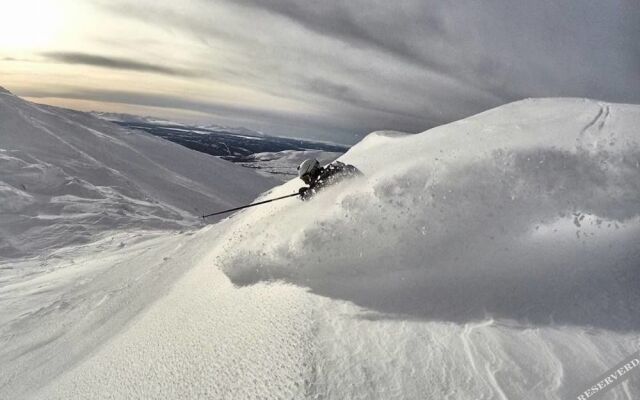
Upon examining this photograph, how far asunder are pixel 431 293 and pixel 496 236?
143cm

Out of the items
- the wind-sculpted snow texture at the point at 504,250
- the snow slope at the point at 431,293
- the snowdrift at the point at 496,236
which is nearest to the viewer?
the snow slope at the point at 431,293

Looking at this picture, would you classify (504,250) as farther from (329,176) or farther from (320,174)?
(320,174)

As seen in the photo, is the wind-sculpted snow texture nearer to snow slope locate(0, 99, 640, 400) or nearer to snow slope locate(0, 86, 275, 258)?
snow slope locate(0, 99, 640, 400)

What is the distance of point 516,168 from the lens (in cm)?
609

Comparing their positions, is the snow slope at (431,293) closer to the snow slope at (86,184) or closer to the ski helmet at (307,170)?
the ski helmet at (307,170)

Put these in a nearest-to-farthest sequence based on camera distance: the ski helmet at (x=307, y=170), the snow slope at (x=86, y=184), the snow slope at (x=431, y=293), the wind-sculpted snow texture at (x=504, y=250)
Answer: the snow slope at (x=431, y=293), the wind-sculpted snow texture at (x=504, y=250), the ski helmet at (x=307, y=170), the snow slope at (x=86, y=184)

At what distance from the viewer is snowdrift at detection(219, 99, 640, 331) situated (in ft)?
16.4

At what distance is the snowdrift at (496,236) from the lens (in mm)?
4988

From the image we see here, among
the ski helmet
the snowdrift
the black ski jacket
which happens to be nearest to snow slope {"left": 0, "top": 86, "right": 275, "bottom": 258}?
the ski helmet

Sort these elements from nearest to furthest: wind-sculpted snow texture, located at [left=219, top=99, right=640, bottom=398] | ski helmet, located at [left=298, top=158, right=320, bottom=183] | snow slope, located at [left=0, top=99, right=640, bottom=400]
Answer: snow slope, located at [left=0, top=99, right=640, bottom=400] → wind-sculpted snow texture, located at [left=219, top=99, right=640, bottom=398] → ski helmet, located at [left=298, top=158, right=320, bottom=183]

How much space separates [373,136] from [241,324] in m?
9.12

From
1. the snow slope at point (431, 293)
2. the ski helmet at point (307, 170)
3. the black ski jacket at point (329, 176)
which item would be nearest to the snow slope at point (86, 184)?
the ski helmet at point (307, 170)

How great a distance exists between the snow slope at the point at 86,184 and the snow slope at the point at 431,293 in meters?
16.5

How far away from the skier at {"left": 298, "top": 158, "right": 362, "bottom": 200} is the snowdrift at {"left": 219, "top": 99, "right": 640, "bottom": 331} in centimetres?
184
